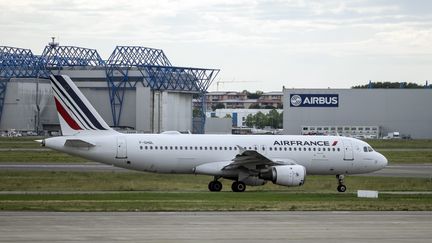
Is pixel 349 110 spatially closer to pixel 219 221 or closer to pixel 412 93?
pixel 412 93

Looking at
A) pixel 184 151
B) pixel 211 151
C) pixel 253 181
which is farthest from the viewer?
pixel 211 151

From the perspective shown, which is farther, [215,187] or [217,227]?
[215,187]

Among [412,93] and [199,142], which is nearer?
[199,142]

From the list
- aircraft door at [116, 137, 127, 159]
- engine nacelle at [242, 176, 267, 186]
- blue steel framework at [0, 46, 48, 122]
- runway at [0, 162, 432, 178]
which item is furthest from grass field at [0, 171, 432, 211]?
blue steel framework at [0, 46, 48, 122]

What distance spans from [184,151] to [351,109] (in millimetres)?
84652

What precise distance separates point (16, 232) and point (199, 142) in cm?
2044

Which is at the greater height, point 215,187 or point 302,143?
point 302,143

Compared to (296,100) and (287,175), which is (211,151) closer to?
(287,175)

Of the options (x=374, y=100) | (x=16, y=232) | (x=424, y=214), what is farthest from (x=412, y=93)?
(x=16, y=232)

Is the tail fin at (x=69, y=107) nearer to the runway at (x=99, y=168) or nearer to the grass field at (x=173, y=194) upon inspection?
the grass field at (x=173, y=194)

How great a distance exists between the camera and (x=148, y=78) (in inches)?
5330

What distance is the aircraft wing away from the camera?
39.2 metres

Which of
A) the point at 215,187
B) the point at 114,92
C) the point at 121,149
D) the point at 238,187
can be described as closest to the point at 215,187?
the point at 215,187

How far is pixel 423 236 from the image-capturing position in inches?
840
